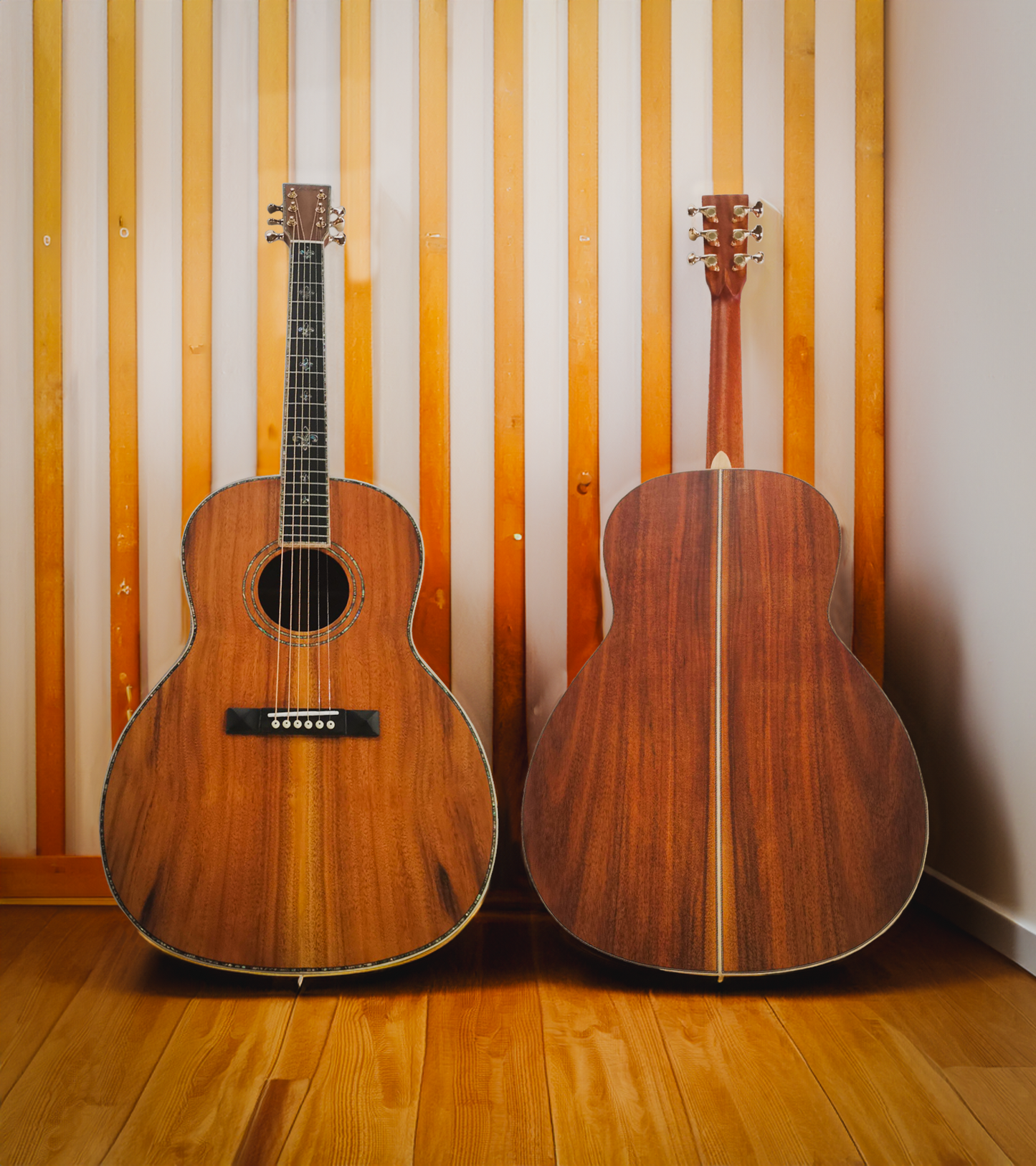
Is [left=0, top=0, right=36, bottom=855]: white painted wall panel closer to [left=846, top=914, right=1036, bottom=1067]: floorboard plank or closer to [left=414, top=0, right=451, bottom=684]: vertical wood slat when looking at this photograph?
[left=414, top=0, right=451, bottom=684]: vertical wood slat

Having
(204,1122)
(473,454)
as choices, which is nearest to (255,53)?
(473,454)

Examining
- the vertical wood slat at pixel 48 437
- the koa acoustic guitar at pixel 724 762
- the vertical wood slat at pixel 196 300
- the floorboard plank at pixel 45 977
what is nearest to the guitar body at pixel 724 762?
the koa acoustic guitar at pixel 724 762

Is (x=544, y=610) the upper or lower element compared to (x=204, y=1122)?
upper

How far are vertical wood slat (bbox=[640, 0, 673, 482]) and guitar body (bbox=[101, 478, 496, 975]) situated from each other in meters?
0.65

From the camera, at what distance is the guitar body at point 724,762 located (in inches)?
47.6

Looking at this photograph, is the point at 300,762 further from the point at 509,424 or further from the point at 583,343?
the point at 583,343

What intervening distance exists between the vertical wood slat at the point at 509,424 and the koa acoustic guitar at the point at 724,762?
30cm

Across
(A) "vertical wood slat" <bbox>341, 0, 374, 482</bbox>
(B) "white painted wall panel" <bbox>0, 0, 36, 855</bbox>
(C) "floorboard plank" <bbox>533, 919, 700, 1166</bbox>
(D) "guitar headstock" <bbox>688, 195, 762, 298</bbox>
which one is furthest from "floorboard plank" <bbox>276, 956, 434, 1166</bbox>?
(D) "guitar headstock" <bbox>688, 195, 762, 298</bbox>

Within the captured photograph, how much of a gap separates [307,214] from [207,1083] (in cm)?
137

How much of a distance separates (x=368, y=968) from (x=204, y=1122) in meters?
0.33

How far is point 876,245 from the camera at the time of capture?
1627 mm

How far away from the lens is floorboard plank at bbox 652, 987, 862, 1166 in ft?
2.79

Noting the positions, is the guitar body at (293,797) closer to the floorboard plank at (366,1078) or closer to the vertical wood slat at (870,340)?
the floorboard plank at (366,1078)

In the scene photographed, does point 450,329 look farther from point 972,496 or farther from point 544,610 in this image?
point 972,496
